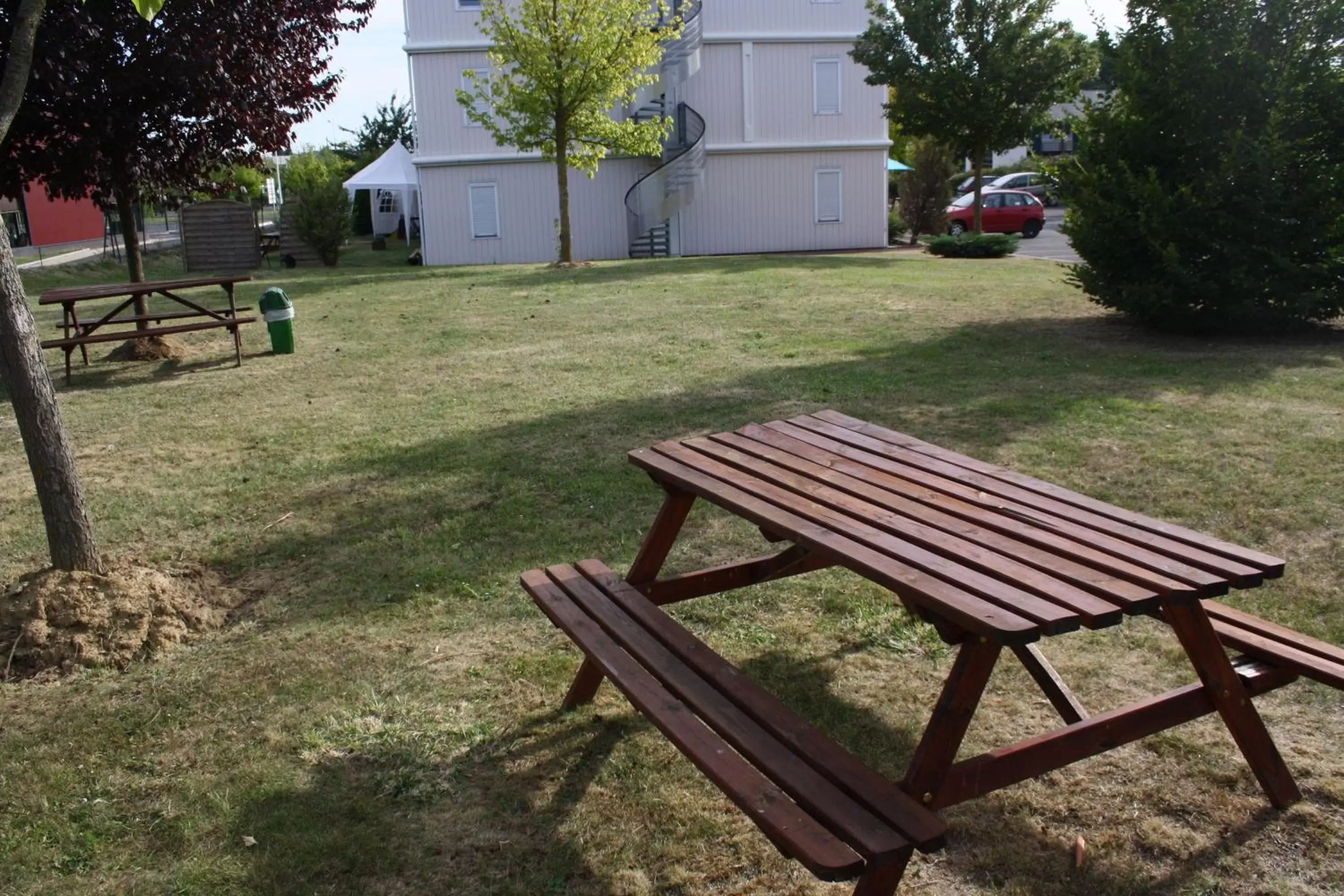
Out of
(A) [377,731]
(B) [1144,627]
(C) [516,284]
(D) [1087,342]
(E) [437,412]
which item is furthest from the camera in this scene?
(C) [516,284]

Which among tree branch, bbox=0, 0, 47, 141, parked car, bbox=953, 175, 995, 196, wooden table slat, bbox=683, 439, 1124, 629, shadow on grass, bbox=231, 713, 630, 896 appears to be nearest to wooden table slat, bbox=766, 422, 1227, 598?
wooden table slat, bbox=683, 439, 1124, 629

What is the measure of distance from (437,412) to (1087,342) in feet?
19.3

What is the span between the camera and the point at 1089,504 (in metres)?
3.18

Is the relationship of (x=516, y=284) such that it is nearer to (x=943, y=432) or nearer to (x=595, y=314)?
(x=595, y=314)

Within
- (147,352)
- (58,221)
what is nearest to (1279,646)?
(147,352)

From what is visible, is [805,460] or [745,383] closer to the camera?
[805,460]

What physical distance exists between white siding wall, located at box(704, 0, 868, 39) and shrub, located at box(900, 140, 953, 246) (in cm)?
426

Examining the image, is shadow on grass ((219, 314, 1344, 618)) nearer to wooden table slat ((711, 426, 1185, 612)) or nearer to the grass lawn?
the grass lawn

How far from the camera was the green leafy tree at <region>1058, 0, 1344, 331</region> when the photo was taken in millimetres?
9789

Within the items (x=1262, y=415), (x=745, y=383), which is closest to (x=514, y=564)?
(x=745, y=383)

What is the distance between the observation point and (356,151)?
5216 cm

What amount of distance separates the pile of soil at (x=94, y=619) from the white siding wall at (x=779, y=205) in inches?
1000

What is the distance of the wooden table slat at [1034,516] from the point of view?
99.9 inches

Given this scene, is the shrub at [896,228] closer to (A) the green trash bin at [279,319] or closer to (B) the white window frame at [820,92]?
(B) the white window frame at [820,92]
